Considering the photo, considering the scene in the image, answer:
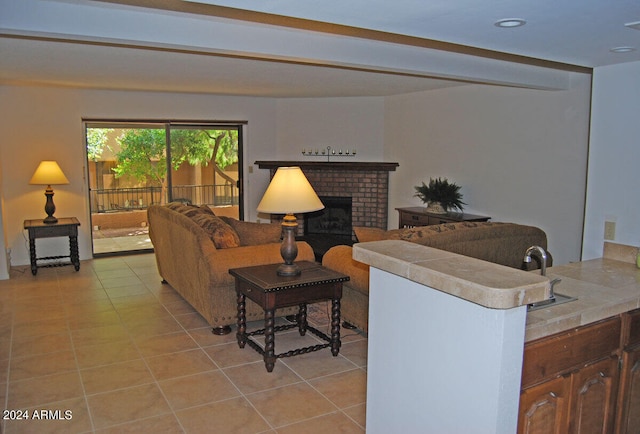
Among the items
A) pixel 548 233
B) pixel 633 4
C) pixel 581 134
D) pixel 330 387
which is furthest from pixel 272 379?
pixel 581 134

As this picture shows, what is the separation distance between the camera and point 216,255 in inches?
171

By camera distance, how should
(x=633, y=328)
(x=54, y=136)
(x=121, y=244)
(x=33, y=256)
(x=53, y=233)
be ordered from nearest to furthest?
(x=633, y=328) → (x=33, y=256) → (x=53, y=233) → (x=54, y=136) → (x=121, y=244)

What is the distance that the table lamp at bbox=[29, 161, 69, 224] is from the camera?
6.66 meters

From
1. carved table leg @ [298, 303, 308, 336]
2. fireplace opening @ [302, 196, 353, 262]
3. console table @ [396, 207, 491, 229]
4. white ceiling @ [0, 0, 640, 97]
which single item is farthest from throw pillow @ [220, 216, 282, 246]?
fireplace opening @ [302, 196, 353, 262]

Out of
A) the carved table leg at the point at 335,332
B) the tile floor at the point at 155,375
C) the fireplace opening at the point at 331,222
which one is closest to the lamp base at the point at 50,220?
the tile floor at the point at 155,375

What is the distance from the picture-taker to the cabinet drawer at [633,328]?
2.38 metres

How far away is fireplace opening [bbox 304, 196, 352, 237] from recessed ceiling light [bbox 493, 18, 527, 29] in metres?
5.84

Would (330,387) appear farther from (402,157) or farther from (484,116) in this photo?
(402,157)

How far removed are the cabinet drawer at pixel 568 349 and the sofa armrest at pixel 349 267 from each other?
1895 mm

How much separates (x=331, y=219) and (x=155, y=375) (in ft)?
17.5

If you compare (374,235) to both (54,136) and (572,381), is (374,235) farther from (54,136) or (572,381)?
(54,136)

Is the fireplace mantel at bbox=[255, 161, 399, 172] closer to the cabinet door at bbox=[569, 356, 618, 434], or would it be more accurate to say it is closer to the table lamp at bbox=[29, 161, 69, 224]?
the table lamp at bbox=[29, 161, 69, 224]

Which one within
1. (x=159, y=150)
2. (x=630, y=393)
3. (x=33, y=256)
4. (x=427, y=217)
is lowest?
(x=33, y=256)

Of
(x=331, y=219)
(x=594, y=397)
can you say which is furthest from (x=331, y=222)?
(x=594, y=397)
